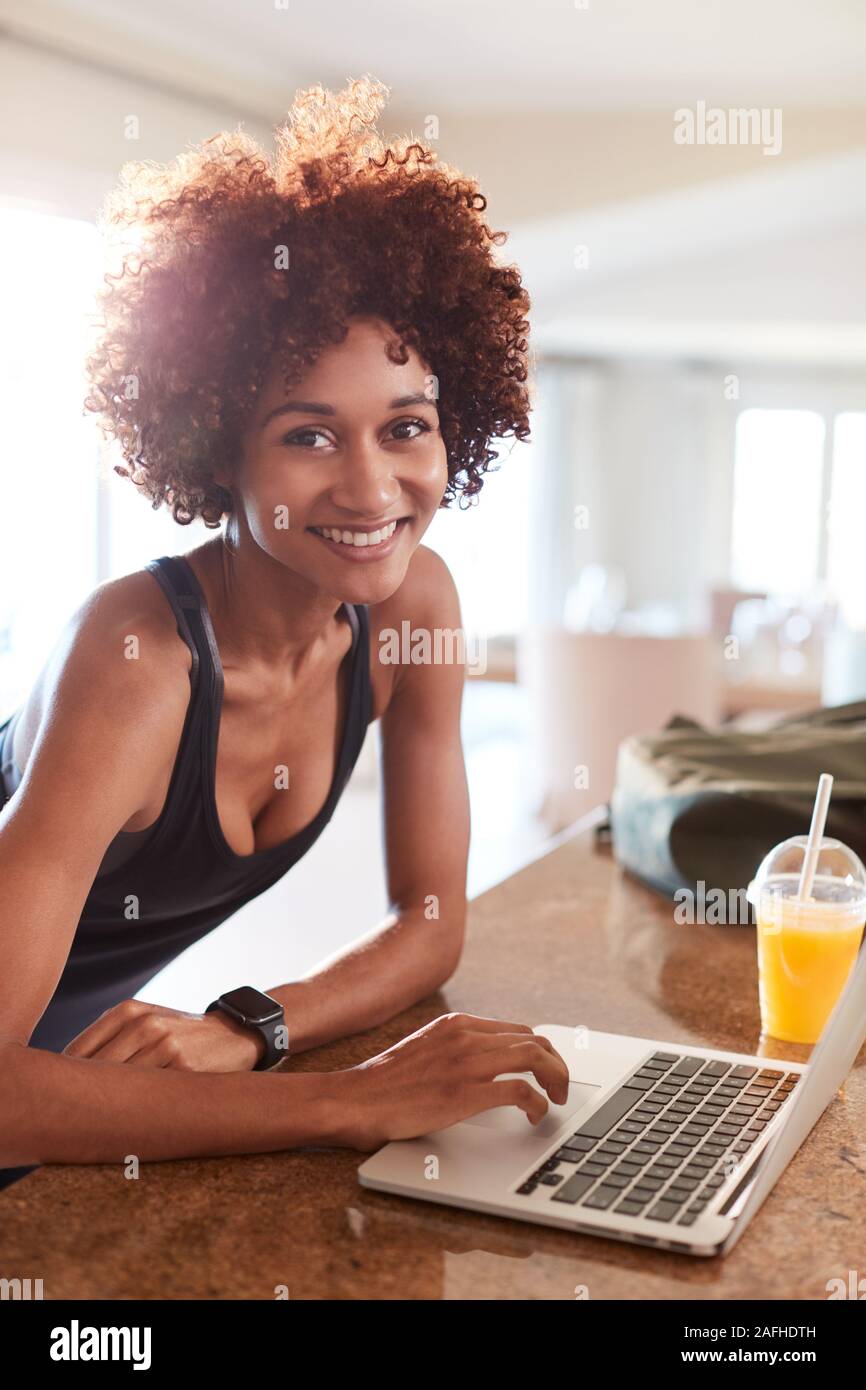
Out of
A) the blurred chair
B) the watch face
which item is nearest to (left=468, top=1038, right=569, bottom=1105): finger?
the watch face

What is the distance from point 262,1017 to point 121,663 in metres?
0.30

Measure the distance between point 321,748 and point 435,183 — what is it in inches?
21.7

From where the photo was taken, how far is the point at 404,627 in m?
1.46

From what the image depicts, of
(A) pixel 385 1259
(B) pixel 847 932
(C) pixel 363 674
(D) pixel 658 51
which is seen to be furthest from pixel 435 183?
(D) pixel 658 51

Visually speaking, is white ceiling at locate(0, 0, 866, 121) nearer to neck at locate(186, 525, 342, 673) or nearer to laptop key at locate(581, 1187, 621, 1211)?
neck at locate(186, 525, 342, 673)

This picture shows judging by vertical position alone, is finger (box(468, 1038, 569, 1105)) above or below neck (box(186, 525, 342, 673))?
below

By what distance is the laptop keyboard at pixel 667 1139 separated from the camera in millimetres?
846

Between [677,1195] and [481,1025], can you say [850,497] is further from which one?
[677,1195]

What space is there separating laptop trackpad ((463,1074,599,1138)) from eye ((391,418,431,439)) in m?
0.53

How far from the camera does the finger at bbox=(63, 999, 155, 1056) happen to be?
100cm

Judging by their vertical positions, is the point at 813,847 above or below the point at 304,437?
below

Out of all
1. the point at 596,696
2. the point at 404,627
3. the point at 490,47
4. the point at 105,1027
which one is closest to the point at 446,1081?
the point at 105,1027

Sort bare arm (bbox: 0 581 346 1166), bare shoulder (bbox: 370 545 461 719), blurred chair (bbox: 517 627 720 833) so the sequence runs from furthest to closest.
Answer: blurred chair (bbox: 517 627 720 833)
bare shoulder (bbox: 370 545 461 719)
bare arm (bbox: 0 581 346 1166)
